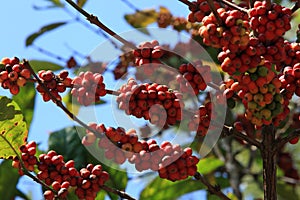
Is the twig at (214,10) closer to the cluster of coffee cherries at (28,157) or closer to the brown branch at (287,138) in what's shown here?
the brown branch at (287,138)

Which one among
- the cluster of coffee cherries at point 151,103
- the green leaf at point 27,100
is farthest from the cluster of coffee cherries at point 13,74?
the green leaf at point 27,100

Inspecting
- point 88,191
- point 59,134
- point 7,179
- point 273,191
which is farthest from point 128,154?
point 7,179

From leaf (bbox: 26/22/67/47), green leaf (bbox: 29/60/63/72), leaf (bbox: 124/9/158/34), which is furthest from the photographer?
leaf (bbox: 124/9/158/34)

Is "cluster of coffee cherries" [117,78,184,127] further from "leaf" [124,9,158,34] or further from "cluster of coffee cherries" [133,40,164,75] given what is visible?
"leaf" [124,9,158,34]

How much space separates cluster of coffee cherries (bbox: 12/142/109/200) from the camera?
1.46m

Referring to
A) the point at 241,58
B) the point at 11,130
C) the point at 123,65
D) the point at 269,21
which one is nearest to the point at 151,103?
the point at 241,58

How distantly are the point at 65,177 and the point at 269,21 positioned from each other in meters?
0.61

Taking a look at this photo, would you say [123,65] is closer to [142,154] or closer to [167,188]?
[167,188]

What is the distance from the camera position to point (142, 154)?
1.44m

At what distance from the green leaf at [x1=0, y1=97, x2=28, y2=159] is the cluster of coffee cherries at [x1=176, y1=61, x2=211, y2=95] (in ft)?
1.60

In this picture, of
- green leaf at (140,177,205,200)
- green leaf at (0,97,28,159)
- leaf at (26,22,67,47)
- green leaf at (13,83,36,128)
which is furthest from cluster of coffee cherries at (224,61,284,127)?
leaf at (26,22,67,47)

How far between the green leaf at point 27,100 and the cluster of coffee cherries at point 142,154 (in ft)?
2.68

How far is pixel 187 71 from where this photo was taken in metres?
1.47

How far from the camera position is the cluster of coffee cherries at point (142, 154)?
1.43m
